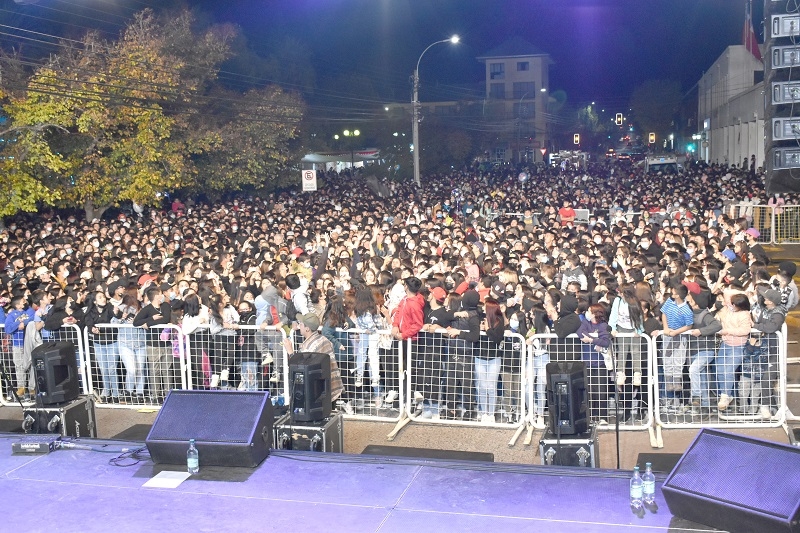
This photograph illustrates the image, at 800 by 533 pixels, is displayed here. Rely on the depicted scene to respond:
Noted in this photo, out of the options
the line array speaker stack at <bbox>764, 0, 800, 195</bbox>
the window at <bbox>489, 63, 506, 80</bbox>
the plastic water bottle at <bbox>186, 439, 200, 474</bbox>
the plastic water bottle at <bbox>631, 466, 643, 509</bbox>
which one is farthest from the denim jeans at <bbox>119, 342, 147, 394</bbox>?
the window at <bbox>489, 63, 506, 80</bbox>

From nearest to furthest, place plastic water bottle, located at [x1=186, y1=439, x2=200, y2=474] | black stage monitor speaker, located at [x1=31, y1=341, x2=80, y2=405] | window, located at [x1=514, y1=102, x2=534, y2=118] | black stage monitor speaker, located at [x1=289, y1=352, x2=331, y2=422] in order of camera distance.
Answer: plastic water bottle, located at [x1=186, y1=439, x2=200, y2=474], black stage monitor speaker, located at [x1=289, y1=352, x2=331, y2=422], black stage monitor speaker, located at [x1=31, y1=341, x2=80, y2=405], window, located at [x1=514, y1=102, x2=534, y2=118]

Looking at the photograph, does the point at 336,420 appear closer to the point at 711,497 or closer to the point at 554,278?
the point at 711,497

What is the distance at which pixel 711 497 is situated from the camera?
17.5 ft

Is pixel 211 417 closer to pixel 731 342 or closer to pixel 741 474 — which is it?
pixel 741 474

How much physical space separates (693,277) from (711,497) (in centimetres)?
561

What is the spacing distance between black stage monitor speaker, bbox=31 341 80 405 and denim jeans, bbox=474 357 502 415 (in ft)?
13.6

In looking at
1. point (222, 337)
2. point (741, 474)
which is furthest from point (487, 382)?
point (741, 474)

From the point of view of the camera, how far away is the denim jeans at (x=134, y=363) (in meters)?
10.1

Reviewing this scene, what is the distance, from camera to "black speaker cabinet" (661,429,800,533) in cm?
509

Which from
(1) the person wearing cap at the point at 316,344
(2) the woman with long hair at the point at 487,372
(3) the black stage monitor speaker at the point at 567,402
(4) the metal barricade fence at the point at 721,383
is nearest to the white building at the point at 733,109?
(4) the metal barricade fence at the point at 721,383

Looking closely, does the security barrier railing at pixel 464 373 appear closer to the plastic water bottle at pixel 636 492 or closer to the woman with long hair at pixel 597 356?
the woman with long hair at pixel 597 356

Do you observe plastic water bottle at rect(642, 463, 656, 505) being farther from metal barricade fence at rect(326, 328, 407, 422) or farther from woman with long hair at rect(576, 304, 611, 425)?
metal barricade fence at rect(326, 328, 407, 422)

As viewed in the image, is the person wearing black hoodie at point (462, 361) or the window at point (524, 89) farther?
the window at point (524, 89)

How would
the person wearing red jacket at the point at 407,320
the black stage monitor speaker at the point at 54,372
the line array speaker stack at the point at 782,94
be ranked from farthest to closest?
the line array speaker stack at the point at 782,94 < the person wearing red jacket at the point at 407,320 < the black stage monitor speaker at the point at 54,372
